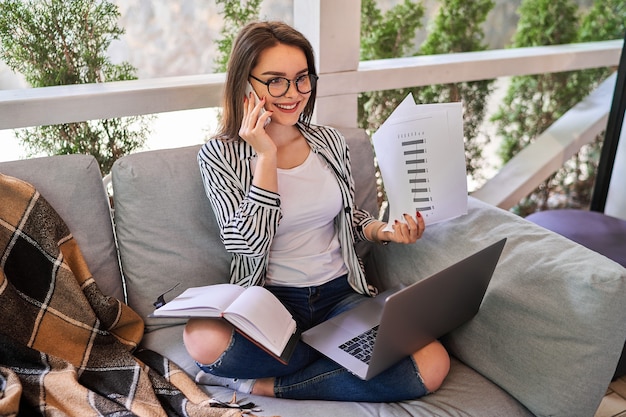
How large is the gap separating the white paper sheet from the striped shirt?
0.12 metres

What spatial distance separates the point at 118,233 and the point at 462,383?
0.95 m

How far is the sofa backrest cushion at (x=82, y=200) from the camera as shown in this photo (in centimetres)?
156

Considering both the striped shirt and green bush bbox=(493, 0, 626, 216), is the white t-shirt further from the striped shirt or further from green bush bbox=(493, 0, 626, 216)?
green bush bbox=(493, 0, 626, 216)

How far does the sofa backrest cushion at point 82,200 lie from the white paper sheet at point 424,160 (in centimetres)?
75

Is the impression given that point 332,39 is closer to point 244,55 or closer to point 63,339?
point 244,55

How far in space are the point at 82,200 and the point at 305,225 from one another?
567 millimetres

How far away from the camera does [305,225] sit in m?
1.64

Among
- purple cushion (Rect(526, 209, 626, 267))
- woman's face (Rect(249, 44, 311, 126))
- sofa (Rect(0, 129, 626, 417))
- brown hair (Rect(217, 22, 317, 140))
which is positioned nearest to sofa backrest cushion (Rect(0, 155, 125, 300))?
sofa (Rect(0, 129, 626, 417))

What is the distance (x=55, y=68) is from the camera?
73.9 inches

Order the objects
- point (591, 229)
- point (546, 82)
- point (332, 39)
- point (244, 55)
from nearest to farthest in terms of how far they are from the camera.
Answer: point (244, 55) < point (332, 39) < point (591, 229) < point (546, 82)

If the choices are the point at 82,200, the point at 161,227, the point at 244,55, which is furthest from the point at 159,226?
the point at 244,55

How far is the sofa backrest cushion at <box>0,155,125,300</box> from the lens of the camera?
1564mm

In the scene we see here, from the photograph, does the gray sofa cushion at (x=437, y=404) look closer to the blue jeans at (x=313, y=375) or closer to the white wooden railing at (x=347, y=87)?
the blue jeans at (x=313, y=375)

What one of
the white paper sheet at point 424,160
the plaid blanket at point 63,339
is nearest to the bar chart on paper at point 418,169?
the white paper sheet at point 424,160
